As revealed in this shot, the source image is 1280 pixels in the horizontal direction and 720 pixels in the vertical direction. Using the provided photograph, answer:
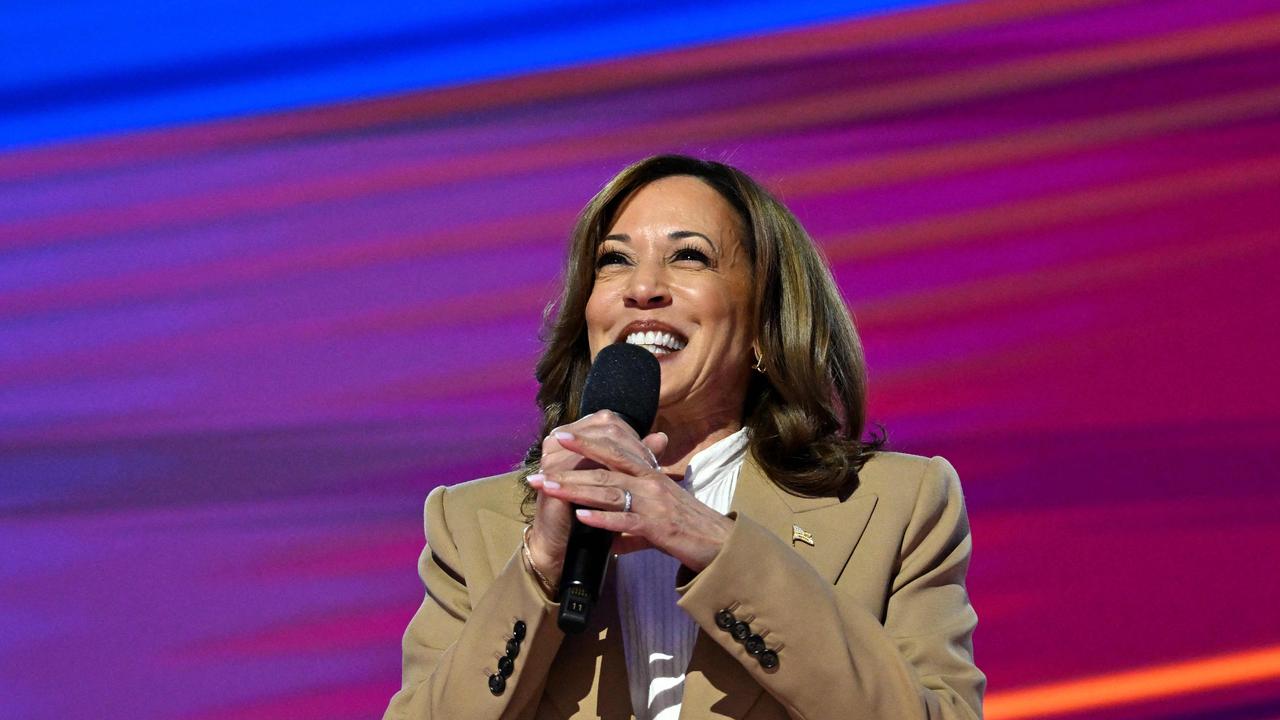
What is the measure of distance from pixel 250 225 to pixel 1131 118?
1.83m

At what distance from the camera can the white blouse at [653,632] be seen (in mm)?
2043

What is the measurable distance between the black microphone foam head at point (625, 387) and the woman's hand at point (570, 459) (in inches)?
1.4

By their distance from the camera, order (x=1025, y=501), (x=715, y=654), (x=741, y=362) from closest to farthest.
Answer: (x=715, y=654) < (x=741, y=362) < (x=1025, y=501)

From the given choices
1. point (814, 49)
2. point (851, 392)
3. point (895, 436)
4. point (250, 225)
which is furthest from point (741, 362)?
point (250, 225)

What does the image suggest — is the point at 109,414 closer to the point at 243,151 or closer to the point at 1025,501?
the point at 243,151

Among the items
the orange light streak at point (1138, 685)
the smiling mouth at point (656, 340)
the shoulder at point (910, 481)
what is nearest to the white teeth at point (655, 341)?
the smiling mouth at point (656, 340)

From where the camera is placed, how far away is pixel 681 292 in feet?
7.38

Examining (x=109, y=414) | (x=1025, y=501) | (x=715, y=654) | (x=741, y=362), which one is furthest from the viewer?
(x=109, y=414)

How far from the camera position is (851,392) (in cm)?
240

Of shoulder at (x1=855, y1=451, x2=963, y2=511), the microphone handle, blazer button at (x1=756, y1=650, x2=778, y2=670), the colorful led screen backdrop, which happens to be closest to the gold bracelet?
the microphone handle

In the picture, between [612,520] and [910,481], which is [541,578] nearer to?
[612,520]

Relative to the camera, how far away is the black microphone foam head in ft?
6.21

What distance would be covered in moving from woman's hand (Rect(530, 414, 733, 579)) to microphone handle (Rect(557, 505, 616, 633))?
0.09 ft

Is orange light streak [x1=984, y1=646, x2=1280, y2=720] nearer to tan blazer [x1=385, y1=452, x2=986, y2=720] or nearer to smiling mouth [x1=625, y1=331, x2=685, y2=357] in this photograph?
tan blazer [x1=385, y1=452, x2=986, y2=720]
